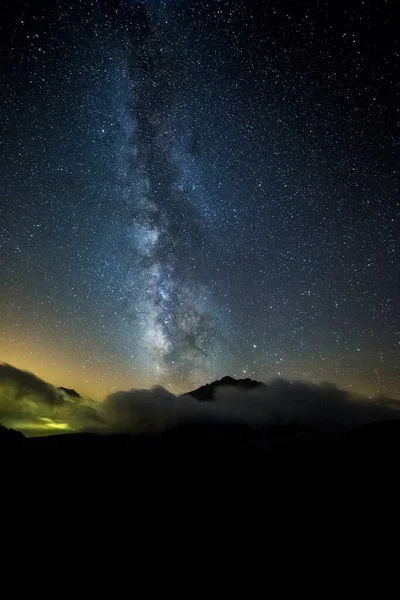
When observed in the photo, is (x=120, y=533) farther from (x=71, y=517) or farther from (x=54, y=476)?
(x=54, y=476)

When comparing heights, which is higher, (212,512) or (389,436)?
(389,436)

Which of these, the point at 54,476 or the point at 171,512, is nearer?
the point at 171,512

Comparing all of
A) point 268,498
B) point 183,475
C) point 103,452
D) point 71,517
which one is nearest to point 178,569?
point 71,517

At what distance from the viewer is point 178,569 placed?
57031 millimetres

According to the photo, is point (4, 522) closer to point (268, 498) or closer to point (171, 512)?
point (171, 512)

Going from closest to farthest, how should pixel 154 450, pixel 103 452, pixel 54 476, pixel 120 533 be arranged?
1. pixel 120 533
2. pixel 54 476
3. pixel 103 452
4. pixel 154 450

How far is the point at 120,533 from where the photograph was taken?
71000 millimetres

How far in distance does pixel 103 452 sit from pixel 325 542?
396 ft

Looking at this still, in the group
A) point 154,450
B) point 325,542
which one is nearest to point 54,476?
point 325,542

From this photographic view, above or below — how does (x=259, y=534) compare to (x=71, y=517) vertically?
below

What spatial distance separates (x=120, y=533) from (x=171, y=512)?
26.1 metres

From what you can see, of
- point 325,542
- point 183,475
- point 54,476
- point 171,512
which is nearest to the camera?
point 325,542

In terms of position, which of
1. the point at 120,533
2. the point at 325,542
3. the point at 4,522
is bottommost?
the point at 325,542

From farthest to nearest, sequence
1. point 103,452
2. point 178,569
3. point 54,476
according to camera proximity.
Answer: point 103,452 < point 54,476 < point 178,569
